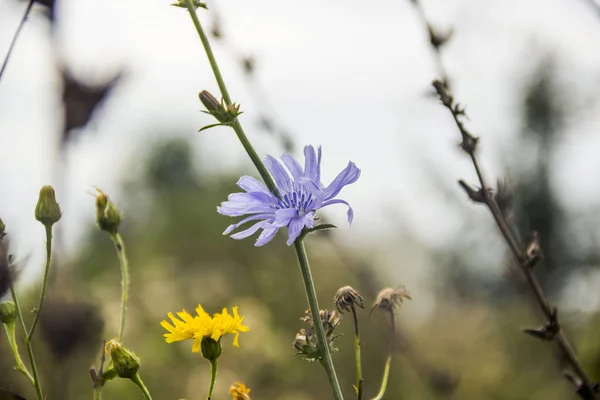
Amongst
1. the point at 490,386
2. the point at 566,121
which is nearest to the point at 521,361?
the point at 490,386

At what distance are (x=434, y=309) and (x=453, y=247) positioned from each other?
6.77ft

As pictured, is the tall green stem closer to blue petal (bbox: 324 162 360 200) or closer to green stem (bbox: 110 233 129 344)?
blue petal (bbox: 324 162 360 200)

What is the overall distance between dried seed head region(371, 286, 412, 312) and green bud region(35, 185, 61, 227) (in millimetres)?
210

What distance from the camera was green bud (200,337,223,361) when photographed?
16.7 inches

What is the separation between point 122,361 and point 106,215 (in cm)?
12

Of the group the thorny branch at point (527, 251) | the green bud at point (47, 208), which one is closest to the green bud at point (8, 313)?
the green bud at point (47, 208)

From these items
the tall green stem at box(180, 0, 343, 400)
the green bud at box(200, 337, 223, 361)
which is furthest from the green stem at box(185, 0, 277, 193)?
the green bud at box(200, 337, 223, 361)

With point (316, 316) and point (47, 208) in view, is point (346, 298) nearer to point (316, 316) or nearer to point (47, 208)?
point (316, 316)

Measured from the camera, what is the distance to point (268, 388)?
94.3 inches

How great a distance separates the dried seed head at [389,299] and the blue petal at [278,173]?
0.34 feet

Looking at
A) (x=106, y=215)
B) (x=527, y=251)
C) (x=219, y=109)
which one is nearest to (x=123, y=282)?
(x=106, y=215)

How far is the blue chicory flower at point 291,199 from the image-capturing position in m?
0.35

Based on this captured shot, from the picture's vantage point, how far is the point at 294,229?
0.33m

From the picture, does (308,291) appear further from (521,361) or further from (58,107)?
(521,361)
